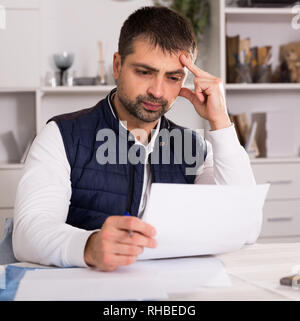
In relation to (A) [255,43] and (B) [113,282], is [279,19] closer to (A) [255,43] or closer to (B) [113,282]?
(A) [255,43]

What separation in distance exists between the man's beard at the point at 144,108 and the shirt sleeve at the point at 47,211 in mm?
214

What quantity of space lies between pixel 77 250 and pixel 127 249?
12 centimetres

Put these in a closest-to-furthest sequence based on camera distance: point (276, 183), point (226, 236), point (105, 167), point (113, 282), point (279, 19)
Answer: point (113, 282), point (226, 236), point (105, 167), point (276, 183), point (279, 19)

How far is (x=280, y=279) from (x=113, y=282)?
28 cm

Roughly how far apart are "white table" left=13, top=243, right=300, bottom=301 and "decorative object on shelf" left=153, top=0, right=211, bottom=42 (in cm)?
209

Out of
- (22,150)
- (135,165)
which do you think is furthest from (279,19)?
(135,165)

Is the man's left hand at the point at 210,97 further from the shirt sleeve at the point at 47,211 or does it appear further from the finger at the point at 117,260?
the finger at the point at 117,260

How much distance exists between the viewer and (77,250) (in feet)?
3.12

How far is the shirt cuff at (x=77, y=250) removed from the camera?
95 centimetres

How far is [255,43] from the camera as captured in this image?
3.26m

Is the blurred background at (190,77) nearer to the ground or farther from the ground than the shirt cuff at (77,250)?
farther from the ground

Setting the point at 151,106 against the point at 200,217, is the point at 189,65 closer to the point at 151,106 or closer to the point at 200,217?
the point at 151,106

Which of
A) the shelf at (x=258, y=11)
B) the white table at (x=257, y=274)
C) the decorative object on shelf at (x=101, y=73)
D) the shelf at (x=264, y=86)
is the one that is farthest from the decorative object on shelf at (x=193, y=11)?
the white table at (x=257, y=274)

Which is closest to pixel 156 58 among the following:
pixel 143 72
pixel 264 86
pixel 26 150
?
pixel 143 72
